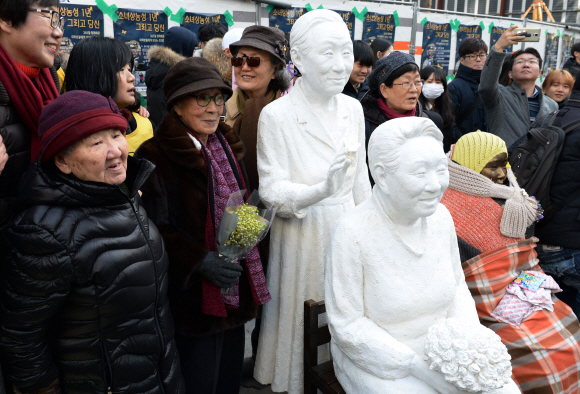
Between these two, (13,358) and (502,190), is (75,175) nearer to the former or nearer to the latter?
(13,358)

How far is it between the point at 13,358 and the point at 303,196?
4.56 feet

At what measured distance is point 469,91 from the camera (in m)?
5.60

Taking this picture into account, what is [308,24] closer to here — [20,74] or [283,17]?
[20,74]

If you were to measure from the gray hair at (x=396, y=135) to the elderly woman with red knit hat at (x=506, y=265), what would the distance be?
3.24 feet

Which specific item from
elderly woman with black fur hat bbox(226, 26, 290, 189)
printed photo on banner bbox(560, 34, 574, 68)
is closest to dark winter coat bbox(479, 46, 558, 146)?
elderly woman with black fur hat bbox(226, 26, 290, 189)

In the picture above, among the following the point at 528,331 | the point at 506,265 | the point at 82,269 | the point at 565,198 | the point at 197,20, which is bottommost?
the point at 528,331

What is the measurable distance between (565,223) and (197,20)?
4755mm

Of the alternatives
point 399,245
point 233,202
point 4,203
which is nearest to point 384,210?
point 399,245

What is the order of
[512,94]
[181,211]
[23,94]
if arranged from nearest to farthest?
[23,94]
[181,211]
[512,94]

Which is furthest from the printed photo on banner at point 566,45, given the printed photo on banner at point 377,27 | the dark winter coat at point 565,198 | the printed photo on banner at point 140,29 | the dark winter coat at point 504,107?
the printed photo on banner at point 140,29

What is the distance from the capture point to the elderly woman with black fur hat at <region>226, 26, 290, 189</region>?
9.85 feet

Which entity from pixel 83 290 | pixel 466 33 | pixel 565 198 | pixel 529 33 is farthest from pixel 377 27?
pixel 83 290

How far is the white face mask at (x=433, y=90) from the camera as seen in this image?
5.21 meters

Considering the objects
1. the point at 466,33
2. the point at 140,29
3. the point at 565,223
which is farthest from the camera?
the point at 466,33
